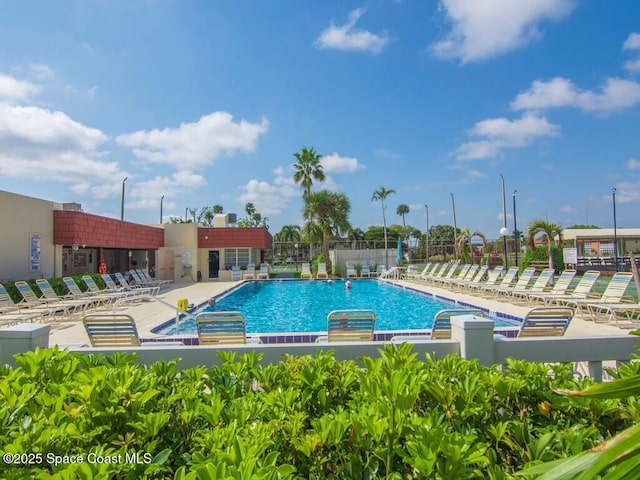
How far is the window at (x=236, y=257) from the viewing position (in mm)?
26922

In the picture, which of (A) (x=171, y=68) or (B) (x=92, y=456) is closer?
(B) (x=92, y=456)

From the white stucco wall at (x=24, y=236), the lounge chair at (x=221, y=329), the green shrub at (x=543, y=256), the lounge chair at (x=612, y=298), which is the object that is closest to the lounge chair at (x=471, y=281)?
the lounge chair at (x=612, y=298)

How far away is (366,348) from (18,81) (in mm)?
9413

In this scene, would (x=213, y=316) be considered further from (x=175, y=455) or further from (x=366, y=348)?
(x=175, y=455)

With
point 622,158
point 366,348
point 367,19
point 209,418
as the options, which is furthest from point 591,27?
point 209,418

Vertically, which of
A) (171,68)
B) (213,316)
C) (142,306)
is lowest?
(142,306)

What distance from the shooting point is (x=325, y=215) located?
29.1m

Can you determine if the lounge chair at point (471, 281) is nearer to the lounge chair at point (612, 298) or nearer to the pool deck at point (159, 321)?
the pool deck at point (159, 321)

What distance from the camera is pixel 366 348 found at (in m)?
3.15

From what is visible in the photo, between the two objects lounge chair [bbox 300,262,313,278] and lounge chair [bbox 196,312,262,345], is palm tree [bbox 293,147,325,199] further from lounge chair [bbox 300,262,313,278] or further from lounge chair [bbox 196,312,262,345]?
lounge chair [bbox 196,312,262,345]

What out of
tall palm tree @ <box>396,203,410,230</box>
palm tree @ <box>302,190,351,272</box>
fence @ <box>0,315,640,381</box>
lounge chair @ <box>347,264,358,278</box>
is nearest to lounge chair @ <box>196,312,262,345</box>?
fence @ <box>0,315,640,381</box>

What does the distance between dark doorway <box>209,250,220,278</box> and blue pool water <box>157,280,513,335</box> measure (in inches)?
184

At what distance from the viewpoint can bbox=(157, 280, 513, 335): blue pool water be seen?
1104cm

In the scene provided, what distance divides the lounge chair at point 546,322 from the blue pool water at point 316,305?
17.0 feet
